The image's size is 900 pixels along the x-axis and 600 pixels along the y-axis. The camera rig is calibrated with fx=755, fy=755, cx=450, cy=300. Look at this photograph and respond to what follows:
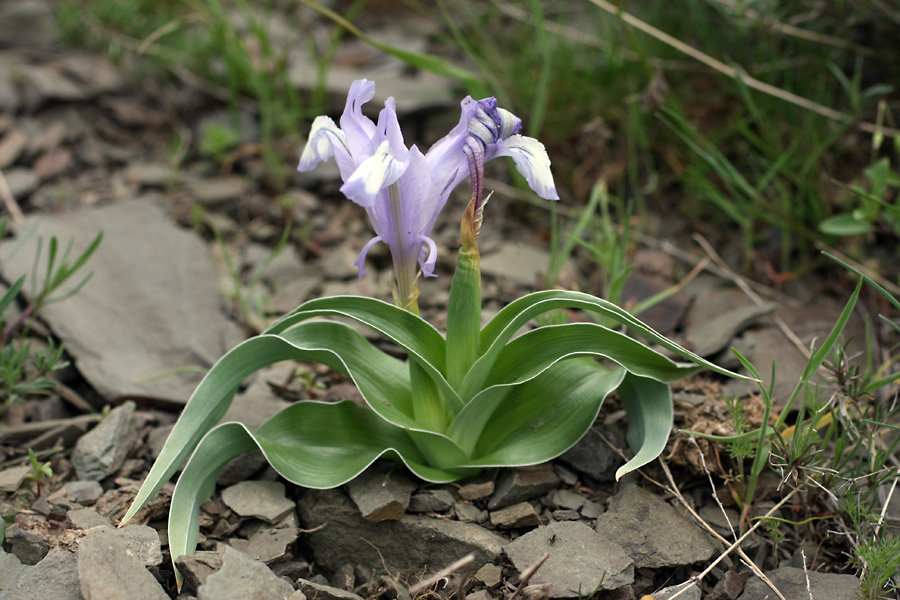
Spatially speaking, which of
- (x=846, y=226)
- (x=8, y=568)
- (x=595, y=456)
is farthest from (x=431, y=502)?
(x=846, y=226)

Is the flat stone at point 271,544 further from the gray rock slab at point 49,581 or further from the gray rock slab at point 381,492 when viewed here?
the gray rock slab at point 49,581

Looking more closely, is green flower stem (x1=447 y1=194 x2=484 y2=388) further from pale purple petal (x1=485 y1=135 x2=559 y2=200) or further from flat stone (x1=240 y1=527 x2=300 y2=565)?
flat stone (x1=240 y1=527 x2=300 y2=565)

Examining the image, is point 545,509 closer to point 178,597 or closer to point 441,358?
point 441,358

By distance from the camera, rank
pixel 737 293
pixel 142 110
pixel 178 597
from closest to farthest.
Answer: pixel 178 597 → pixel 737 293 → pixel 142 110

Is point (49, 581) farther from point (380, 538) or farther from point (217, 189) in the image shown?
Answer: point (217, 189)

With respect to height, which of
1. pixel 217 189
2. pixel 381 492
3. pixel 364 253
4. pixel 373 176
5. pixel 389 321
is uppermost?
pixel 373 176

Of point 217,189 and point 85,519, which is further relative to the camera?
point 217,189

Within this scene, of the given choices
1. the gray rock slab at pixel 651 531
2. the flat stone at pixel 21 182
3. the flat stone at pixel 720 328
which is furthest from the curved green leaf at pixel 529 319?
the flat stone at pixel 21 182

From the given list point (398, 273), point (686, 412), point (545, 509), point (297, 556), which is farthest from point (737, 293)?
point (297, 556)
